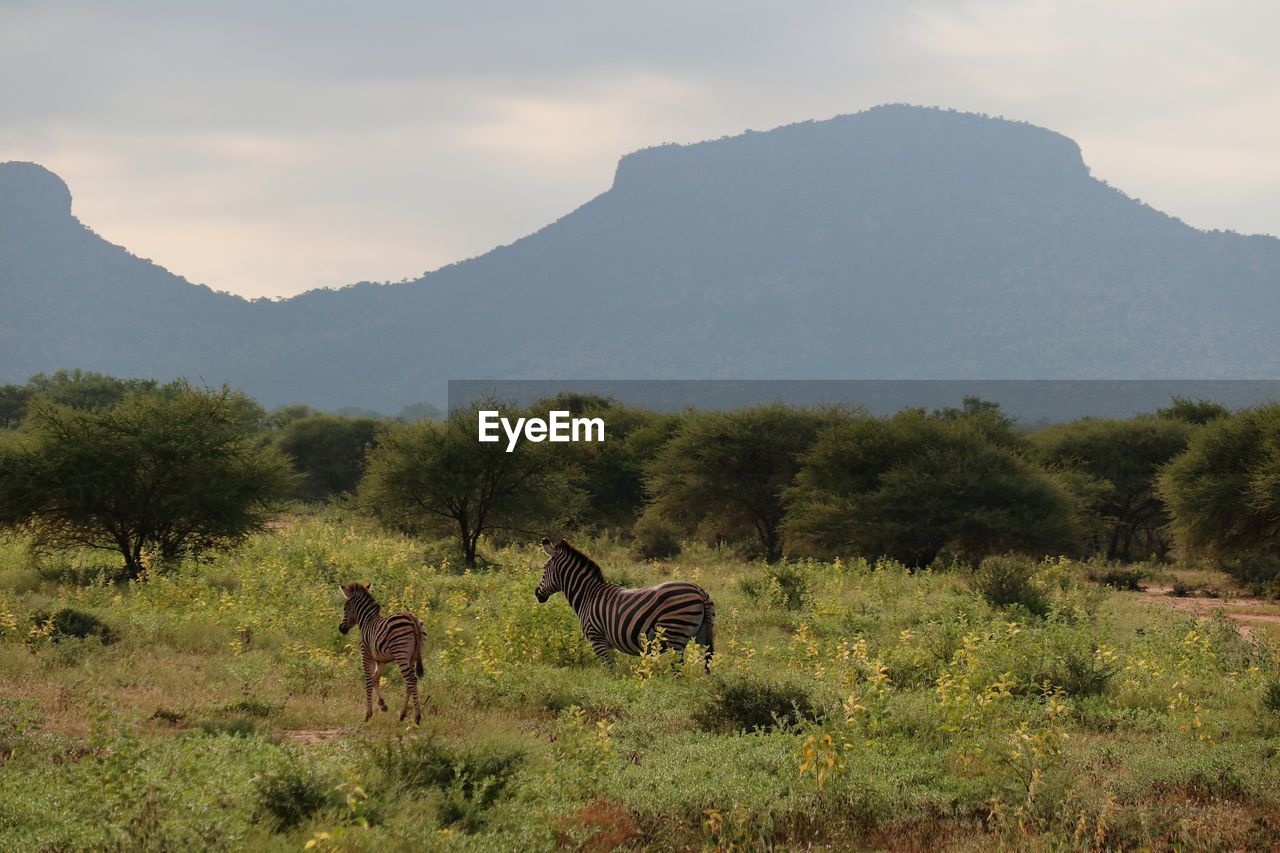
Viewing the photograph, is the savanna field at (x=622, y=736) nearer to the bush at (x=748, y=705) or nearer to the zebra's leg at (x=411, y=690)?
the bush at (x=748, y=705)

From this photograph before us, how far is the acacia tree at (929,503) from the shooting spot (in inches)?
1387

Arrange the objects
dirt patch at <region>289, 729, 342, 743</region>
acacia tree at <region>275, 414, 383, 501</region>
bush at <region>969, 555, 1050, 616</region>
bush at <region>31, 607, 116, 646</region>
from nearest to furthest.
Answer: dirt patch at <region>289, 729, 342, 743</region> → bush at <region>31, 607, 116, 646</region> → bush at <region>969, 555, 1050, 616</region> → acacia tree at <region>275, 414, 383, 501</region>

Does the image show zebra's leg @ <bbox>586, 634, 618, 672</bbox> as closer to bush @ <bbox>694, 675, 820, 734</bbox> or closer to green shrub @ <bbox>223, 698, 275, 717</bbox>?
bush @ <bbox>694, 675, 820, 734</bbox>

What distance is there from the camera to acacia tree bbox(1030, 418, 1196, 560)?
1897 inches

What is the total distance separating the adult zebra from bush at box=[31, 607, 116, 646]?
5952 mm

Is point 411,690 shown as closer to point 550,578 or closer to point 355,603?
point 355,603

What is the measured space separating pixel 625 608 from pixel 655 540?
26.9 meters

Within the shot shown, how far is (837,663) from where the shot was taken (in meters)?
14.3

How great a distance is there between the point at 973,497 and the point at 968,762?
2747 centimetres

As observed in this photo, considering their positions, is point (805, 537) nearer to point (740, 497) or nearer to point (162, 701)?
point (740, 497)

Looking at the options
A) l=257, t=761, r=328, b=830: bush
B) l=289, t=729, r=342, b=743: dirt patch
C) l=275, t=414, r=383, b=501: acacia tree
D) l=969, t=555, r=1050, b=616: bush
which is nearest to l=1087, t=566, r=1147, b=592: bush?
l=969, t=555, r=1050, b=616: bush

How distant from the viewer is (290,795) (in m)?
8.02

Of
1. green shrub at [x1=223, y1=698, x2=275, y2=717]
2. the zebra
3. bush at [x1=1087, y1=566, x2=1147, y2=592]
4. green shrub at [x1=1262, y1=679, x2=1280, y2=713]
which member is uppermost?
the zebra

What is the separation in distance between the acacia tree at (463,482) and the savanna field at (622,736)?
16.1m
